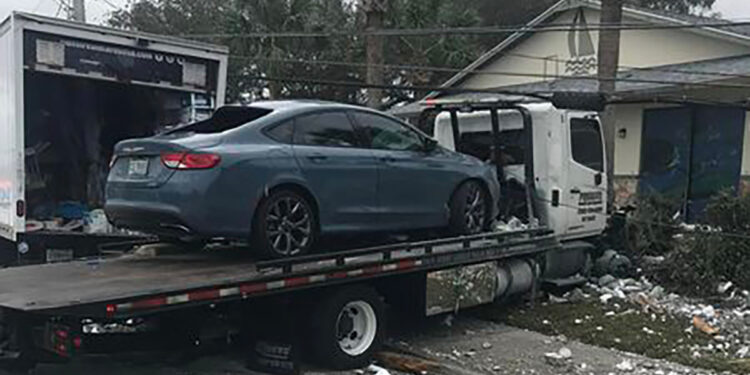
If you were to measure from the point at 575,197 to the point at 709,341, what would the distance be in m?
2.77

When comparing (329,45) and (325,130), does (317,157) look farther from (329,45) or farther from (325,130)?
(329,45)

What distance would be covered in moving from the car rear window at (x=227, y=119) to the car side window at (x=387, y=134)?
1.19 metres

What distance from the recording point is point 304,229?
742cm

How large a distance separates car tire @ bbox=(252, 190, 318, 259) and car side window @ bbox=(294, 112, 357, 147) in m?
0.62

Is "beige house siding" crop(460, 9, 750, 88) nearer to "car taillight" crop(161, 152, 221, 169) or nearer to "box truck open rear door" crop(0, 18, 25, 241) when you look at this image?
"box truck open rear door" crop(0, 18, 25, 241)

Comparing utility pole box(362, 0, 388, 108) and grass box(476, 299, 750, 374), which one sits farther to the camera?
utility pole box(362, 0, 388, 108)

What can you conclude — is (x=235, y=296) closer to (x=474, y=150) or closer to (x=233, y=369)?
(x=233, y=369)

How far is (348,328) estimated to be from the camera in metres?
7.73

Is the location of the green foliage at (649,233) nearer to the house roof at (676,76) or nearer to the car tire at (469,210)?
the house roof at (676,76)

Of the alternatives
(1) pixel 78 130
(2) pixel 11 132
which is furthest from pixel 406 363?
(1) pixel 78 130

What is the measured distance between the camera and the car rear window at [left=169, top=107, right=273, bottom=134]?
7465 mm

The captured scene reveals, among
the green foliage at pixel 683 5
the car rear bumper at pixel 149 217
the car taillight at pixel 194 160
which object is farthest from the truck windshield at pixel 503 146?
the green foliage at pixel 683 5

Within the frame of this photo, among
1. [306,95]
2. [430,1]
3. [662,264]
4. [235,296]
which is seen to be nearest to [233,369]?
[235,296]

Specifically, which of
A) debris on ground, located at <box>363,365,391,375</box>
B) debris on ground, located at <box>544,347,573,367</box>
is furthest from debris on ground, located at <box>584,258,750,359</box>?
debris on ground, located at <box>363,365,391,375</box>
